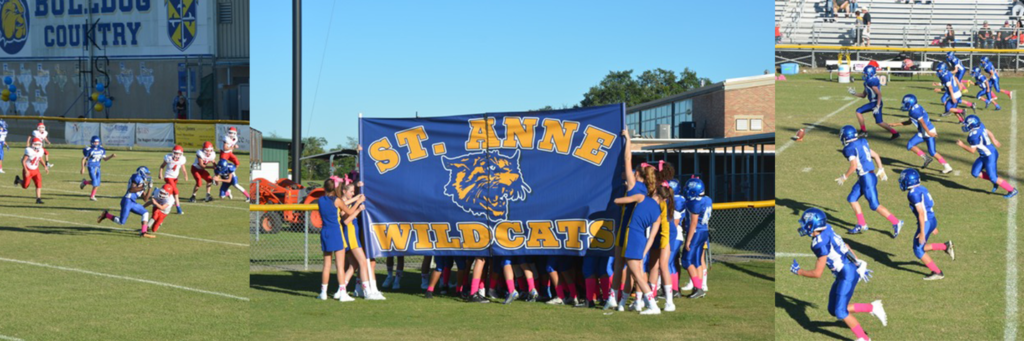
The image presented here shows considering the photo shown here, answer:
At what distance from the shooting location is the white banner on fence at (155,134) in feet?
122

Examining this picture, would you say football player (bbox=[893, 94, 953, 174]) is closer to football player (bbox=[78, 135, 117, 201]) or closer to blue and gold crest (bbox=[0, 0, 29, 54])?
football player (bbox=[78, 135, 117, 201])

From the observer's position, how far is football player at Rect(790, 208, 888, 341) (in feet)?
31.1

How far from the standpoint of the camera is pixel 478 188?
36.1 feet

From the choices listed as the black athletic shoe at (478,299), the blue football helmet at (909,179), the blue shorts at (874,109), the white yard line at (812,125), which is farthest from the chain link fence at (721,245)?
the blue shorts at (874,109)

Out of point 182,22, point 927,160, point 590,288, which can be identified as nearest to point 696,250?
point 590,288

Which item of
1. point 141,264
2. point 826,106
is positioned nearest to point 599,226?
point 141,264

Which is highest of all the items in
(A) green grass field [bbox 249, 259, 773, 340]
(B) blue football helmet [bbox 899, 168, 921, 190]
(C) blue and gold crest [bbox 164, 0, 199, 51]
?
(C) blue and gold crest [bbox 164, 0, 199, 51]

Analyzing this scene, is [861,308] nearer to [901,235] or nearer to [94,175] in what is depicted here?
[901,235]

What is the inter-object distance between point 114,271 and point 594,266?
25.5 feet

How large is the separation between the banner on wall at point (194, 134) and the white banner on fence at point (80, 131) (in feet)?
11.9

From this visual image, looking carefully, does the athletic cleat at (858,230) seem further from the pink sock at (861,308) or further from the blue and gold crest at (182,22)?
the blue and gold crest at (182,22)

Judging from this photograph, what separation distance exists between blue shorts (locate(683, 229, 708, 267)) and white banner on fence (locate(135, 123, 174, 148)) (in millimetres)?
28744

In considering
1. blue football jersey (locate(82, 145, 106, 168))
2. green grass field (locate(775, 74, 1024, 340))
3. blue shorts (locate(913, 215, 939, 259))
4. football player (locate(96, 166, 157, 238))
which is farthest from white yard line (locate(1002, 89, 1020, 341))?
blue football jersey (locate(82, 145, 106, 168))

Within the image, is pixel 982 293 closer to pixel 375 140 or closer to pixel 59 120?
pixel 375 140
